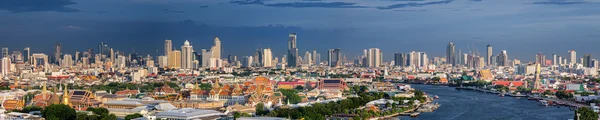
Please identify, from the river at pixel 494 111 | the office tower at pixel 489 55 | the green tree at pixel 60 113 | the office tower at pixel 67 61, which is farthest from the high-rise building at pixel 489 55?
the green tree at pixel 60 113

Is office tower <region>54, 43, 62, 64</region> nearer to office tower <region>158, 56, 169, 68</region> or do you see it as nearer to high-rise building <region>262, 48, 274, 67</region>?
office tower <region>158, 56, 169, 68</region>

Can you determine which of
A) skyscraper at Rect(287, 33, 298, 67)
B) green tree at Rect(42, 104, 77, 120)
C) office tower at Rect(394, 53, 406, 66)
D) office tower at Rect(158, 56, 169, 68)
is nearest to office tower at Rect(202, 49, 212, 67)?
office tower at Rect(158, 56, 169, 68)

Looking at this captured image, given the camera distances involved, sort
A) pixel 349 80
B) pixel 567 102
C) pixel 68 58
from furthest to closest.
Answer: pixel 68 58 < pixel 349 80 < pixel 567 102

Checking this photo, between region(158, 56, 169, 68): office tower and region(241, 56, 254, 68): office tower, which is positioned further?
region(241, 56, 254, 68): office tower

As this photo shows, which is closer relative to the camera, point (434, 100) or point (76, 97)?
point (76, 97)

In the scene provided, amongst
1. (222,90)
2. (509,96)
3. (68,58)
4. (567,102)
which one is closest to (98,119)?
(222,90)

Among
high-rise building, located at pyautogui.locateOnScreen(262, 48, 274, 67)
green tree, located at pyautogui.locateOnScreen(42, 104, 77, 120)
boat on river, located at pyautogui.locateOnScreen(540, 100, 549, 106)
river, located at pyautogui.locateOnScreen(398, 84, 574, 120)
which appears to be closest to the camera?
green tree, located at pyautogui.locateOnScreen(42, 104, 77, 120)

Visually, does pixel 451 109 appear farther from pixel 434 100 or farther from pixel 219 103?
pixel 219 103

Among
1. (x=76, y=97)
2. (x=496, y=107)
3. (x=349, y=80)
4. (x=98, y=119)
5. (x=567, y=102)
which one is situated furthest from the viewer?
(x=349, y=80)

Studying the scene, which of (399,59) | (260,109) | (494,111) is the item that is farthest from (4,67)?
(399,59)
